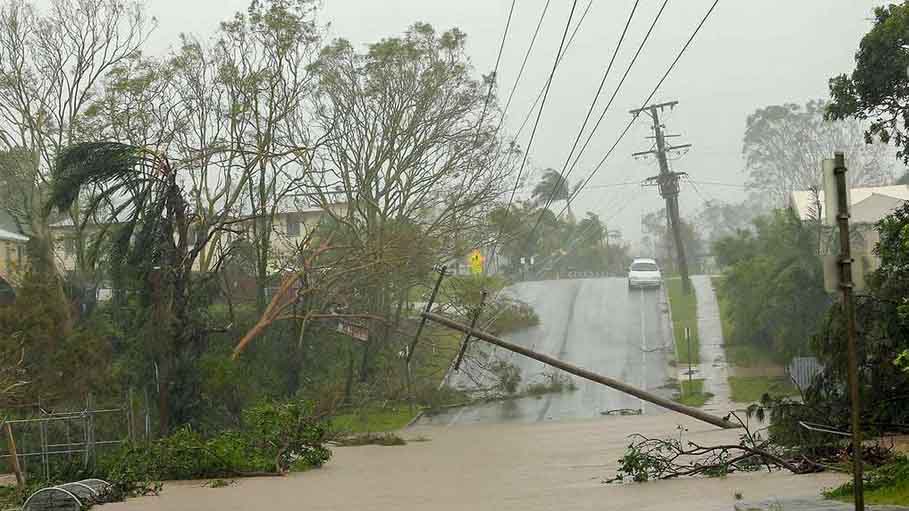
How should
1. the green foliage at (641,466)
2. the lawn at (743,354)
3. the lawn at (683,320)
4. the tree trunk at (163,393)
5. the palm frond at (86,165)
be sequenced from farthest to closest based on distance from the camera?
1. the lawn at (683,320)
2. the lawn at (743,354)
3. the tree trunk at (163,393)
4. the palm frond at (86,165)
5. the green foliage at (641,466)

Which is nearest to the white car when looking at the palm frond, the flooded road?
the flooded road

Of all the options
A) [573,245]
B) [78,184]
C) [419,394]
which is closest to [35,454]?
[78,184]

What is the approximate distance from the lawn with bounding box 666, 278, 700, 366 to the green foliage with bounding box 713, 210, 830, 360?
1.92m

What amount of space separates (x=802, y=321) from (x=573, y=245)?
55.1 meters

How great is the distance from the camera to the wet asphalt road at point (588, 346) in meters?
37.2

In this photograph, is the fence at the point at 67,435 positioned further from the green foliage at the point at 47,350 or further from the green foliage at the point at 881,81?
the green foliage at the point at 881,81

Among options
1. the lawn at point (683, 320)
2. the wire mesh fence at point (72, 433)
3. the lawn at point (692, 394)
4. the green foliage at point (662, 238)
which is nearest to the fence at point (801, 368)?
the lawn at point (692, 394)

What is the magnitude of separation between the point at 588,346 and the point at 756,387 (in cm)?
976

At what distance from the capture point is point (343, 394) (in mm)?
36500

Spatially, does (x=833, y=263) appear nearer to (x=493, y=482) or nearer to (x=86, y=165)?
(x=493, y=482)

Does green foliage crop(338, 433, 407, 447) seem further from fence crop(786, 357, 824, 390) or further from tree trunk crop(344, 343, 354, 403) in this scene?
fence crop(786, 357, 824, 390)

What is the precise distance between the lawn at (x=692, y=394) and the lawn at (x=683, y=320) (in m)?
0.88

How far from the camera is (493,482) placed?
819 inches

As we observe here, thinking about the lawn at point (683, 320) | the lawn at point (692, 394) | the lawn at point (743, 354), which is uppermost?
the lawn at point (683, 320)
